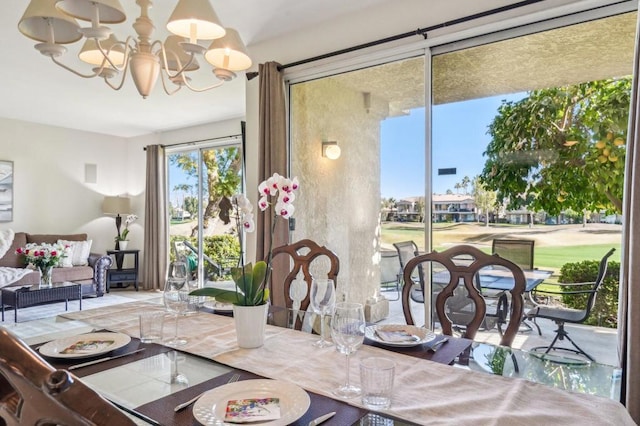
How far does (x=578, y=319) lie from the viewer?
2.38m

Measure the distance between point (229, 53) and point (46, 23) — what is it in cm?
81

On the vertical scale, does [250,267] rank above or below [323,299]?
above

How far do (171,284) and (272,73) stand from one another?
7.06ft

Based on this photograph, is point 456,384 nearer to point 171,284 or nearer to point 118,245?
point 171,284

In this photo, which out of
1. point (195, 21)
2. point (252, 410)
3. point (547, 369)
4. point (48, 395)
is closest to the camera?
point (48, 395)

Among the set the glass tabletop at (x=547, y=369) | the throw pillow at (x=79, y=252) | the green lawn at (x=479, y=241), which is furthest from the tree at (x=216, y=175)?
the glass tabletop at (x=547, y=369)

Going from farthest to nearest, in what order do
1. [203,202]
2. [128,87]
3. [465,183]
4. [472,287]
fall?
→ 1. [203,202]
2. [128,87]
3. [465,183]
4. [472,287]

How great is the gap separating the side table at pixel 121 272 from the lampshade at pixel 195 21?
5332mm

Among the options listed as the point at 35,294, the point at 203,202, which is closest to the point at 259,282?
the point at 35,294

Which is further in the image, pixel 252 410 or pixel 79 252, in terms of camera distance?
pixel 79 252

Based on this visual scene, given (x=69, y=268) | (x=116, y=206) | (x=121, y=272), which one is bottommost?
(x=121, y=272)

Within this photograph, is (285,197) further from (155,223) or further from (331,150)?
(155,223)

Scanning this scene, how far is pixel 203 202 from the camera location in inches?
247

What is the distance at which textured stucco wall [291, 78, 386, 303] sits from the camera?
11.0 feet
